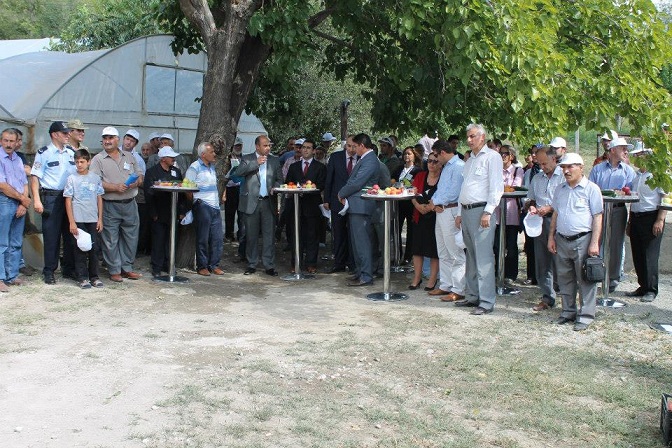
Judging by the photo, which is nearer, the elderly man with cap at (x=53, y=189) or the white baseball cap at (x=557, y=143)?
the white baseball cap at (x=557, y=143)

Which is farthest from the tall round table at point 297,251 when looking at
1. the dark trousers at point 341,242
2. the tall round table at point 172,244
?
the tall round table at point 172,244

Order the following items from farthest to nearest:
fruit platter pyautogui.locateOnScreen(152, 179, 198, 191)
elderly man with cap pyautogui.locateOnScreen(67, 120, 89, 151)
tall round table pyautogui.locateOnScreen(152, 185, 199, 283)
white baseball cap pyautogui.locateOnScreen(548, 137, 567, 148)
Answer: tall round table pyautogui.locateOnScreen(152, 185, 199, 283)
elderly man with cap pyautogui.locateOnScreen(67, 120, 89, 151)
fruit platter pyautogui.locateOnScreen(152, 179, 198, 191)
white baseball cap pyautogui.locateOnScreen(548, 137, 567, 148)

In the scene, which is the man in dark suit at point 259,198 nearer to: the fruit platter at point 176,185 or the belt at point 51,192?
the fruit platter at point 176,185

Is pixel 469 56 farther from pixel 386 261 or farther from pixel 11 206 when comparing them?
pixel 11 206

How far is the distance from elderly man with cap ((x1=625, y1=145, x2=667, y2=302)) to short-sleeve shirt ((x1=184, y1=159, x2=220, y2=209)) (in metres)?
5.40

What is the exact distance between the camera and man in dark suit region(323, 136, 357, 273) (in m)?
11.2

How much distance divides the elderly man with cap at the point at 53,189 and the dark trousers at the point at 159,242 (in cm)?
118

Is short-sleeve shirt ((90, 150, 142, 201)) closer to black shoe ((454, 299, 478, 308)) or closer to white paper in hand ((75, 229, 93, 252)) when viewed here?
white paper in hand ((75, 229, 93, 252))

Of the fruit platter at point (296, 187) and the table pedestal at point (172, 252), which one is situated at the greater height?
the fruit platter at point (296, 187)

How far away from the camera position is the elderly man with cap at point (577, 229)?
809 centimetres

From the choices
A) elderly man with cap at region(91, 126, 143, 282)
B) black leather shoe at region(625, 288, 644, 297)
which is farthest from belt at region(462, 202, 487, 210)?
elderly man with cap at region(91, 126, 143, 282)

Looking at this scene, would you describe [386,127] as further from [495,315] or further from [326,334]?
[326,334]

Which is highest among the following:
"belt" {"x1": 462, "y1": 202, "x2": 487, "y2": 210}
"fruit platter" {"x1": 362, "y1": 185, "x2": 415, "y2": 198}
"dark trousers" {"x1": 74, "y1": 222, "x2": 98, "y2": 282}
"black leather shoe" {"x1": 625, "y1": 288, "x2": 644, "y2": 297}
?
"fruit platter" {"x1": 362, "y1": 185, "x2": 415, "y2": 198}

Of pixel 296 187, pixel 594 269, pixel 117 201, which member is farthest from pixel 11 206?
pixel 594 269
